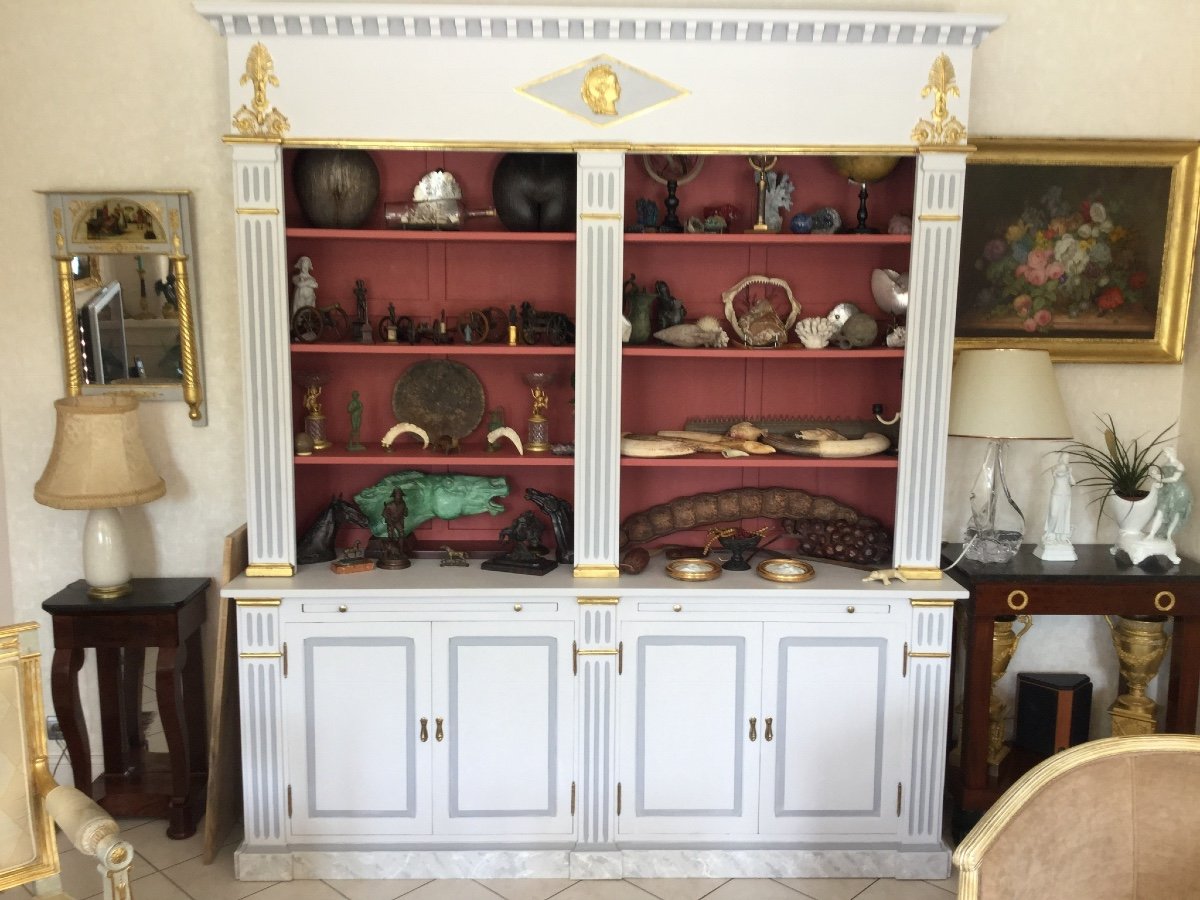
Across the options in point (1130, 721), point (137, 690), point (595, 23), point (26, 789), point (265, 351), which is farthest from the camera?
point (137, 690)

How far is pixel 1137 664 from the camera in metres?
3.59

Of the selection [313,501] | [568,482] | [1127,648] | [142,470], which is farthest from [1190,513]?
[142,470]

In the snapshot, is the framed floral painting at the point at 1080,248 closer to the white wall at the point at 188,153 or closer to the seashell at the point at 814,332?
the white wall at the point at 188,153

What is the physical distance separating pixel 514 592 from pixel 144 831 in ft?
5.62

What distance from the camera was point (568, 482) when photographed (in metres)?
3.74

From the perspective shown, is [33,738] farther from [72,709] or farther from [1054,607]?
[1054,607]

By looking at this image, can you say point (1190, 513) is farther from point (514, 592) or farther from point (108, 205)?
point (108, 205)

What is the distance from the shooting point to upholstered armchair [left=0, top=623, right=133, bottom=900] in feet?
7.98

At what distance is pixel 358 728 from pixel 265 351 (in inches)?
51.2

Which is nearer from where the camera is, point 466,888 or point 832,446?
point 466,888

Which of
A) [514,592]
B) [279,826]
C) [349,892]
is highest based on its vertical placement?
[514,592]

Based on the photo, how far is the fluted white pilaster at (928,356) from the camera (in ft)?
10.4

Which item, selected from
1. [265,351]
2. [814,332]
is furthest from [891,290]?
[265,351]

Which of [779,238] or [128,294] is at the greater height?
[779,238]
